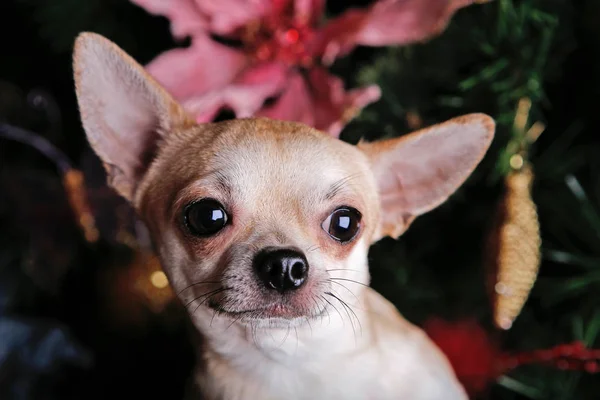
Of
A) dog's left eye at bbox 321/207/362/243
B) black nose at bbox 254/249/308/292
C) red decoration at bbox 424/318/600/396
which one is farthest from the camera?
red decoration at bbox 424/318/600/396

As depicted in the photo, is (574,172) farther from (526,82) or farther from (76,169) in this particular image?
(76,169)

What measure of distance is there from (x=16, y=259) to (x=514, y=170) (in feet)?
3.16

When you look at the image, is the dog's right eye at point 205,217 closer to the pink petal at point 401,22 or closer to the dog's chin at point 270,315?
the dog's chin at point 270,315

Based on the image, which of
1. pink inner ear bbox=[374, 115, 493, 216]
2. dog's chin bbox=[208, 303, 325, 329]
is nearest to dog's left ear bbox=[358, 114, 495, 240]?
pink inner ear bbox=[374, 115, 493, 216]

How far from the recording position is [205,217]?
757 mm

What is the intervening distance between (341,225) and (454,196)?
273mm

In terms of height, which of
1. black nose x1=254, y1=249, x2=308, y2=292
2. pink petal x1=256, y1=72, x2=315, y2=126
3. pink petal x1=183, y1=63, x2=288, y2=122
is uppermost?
pink petal x1=183, y1=63, x2=288, y2=122

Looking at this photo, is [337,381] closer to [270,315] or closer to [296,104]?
[270,315]

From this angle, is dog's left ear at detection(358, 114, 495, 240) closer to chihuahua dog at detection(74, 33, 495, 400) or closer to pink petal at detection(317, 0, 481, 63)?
chihuahua dog at detection(74, 33, 495, 400)

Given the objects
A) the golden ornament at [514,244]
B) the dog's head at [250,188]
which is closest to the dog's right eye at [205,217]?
the dog's head at [250,188]

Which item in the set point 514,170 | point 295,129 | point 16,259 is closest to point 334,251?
point 295,129

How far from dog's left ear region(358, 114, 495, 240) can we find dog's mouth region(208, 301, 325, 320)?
9.0 inches

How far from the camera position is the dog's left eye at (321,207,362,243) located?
792 millimetres

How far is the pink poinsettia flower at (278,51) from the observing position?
775 millimetres
